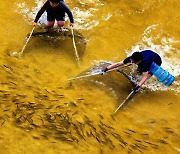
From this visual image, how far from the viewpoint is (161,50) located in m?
8.59

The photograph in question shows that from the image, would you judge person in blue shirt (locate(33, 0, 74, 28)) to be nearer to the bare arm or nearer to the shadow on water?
the shadow on water

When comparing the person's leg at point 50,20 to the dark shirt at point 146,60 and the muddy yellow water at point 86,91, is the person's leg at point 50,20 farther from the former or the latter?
the dark shirt at point 146,60

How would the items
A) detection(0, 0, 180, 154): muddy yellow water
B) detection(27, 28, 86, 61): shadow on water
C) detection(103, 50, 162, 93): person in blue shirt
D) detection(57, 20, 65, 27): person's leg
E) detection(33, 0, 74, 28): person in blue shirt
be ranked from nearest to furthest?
1. detection(0, 0, 180, 154): muddy yellow water
2. detection(103, 50, 162, 93): person in blue shirt
3. detection(33, 0, 74, 28): person in blue shirt
4. detection(27, 28, 86, 61): shadow on water
5. detection(57, 20, 65, 27): person's leg

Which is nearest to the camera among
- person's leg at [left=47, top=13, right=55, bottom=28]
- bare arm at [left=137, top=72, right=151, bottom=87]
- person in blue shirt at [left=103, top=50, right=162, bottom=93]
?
person in blue shirt at [left=103, top=50, right=162, bottom=93]

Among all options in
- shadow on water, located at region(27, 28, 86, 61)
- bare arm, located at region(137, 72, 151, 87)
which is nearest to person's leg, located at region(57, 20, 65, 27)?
shadow on water, located at region(27, 28, 86, 61)

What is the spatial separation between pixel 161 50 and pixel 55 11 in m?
2.77

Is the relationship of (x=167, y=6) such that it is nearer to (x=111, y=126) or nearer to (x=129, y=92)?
(x=129, y=92)

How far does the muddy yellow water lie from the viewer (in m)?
5.79

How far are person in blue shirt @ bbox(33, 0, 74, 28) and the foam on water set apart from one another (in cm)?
176

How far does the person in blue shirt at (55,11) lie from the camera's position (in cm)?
782

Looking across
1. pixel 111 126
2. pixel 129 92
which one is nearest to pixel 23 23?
pixel 129 92

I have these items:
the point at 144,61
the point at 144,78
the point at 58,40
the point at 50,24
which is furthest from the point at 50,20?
the point at 144,78

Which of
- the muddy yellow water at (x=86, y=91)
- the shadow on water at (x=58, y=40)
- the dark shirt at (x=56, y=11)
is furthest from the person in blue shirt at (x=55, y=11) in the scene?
the muddy yellow water at (x=86, y=91)

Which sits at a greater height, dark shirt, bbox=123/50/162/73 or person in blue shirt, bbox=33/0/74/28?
person in blue shirt, bbox=33/0/74/28
